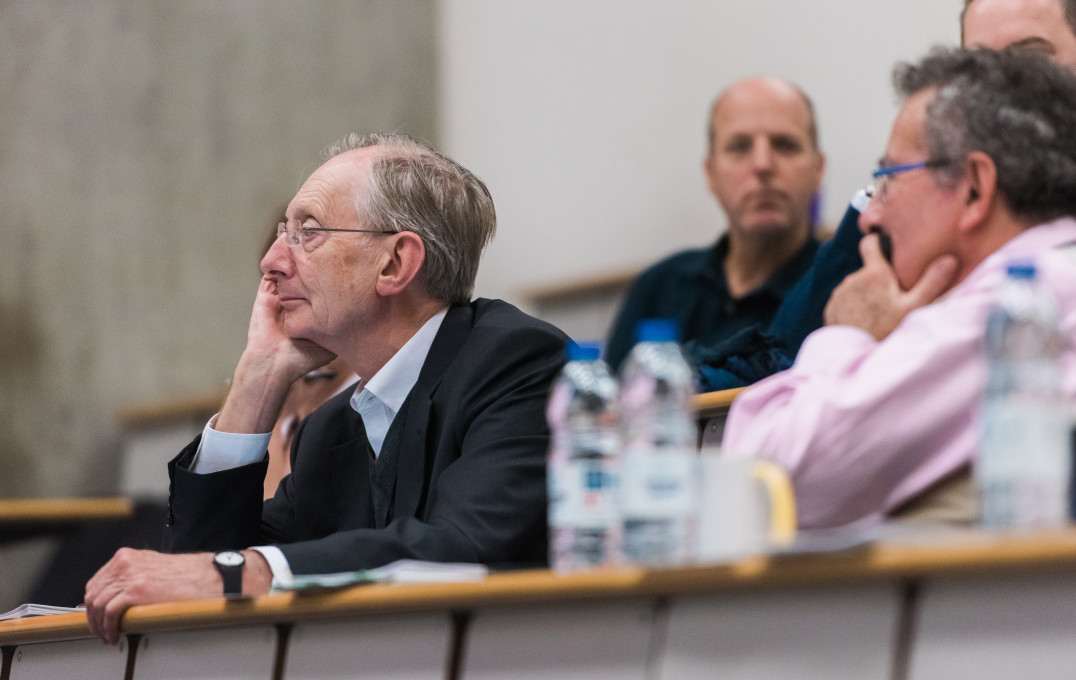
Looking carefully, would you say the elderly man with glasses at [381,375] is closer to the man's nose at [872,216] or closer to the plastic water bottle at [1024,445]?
the man's nose at [872,216]

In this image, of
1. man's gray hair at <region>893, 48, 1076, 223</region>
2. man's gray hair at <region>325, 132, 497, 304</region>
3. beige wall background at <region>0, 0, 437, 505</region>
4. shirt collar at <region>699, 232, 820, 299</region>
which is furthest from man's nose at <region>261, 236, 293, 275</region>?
beige wall background at <region>0, 0, 437, 505</region>

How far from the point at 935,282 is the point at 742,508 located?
480 millimetres

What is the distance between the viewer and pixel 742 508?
1.09 metres

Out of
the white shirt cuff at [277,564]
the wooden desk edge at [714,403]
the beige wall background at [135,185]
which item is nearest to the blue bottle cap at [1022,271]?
the wooden desk edge at [714,403]

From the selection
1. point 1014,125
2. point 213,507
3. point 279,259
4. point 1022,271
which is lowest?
point 213,507

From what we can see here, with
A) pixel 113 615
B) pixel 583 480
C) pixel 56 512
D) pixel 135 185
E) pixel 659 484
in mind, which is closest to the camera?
pixel 659 484

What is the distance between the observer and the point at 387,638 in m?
1.28

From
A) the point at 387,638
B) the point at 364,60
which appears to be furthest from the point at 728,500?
the point at 364,60

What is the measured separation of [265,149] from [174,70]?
41 centimetres

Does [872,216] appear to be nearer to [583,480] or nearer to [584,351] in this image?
[584,351]

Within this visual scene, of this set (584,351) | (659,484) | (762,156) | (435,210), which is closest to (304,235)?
(435,210)

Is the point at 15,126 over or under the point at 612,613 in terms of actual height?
over

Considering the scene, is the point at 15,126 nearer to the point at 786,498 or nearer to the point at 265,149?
the point at 265,149

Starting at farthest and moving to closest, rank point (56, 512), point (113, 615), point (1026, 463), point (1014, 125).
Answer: point (56, 512), point (113, 615), point (1014, 125), point (1026, 463)
